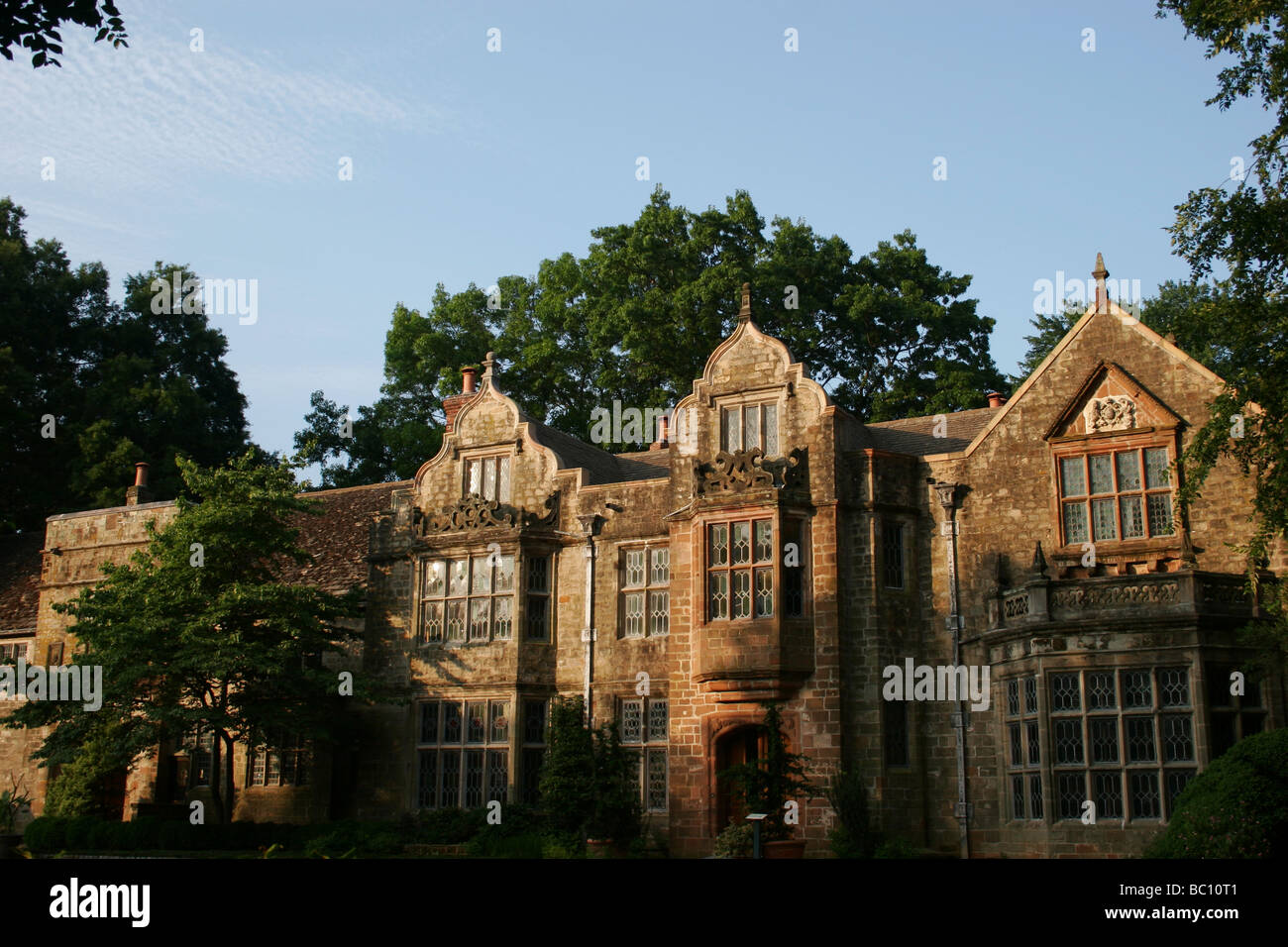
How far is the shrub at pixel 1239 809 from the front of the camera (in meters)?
16.2

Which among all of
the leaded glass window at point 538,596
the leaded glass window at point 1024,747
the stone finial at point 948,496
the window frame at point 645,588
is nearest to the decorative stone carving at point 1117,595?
the leaded glass window at point 1024,747

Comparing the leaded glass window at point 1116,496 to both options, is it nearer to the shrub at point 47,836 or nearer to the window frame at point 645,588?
the window frame at point 645,588

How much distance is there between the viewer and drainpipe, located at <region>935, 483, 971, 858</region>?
24.0m

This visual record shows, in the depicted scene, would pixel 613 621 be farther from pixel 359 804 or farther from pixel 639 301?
pixel 639 301

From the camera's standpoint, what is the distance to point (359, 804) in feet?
97.0

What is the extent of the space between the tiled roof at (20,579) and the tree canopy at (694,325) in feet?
37.4

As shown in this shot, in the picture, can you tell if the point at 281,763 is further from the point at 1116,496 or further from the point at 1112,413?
the point at 1112,413

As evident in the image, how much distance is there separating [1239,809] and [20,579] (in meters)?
35.2

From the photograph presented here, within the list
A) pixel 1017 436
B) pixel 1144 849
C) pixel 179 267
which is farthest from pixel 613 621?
pixel 179 267

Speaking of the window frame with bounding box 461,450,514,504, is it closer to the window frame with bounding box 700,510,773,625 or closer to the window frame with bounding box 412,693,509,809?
the window frame with bounding box 412,693,509,809

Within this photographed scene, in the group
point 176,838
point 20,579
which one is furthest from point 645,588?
point 20,579

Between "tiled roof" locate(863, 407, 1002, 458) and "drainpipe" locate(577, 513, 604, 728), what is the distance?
592 centimetres

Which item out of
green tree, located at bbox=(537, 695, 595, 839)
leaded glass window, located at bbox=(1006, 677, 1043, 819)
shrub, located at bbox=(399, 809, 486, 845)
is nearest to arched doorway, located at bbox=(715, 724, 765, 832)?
green tree, located at bbox=(537, 695, 595, 839)

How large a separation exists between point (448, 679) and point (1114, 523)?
45.5 ft
